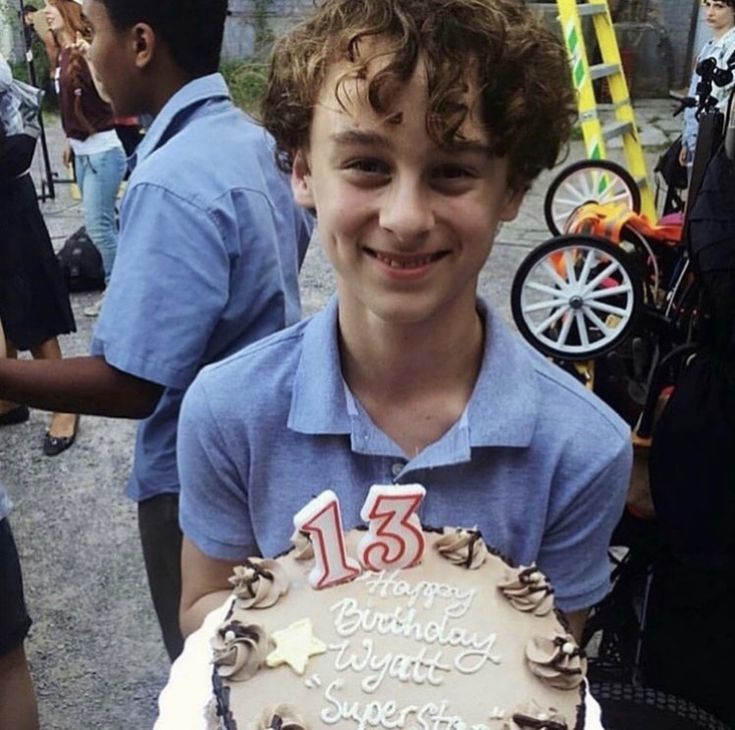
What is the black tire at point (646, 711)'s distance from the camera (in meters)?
2.07

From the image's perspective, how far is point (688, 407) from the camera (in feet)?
6.72

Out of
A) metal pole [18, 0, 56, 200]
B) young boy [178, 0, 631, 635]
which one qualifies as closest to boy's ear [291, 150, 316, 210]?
young boy [178, 0, 631, 635]

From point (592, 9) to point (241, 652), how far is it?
468 centimetres

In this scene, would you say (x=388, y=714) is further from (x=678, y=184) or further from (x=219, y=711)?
(x=678, y=184)

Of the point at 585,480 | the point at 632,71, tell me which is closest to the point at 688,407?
the point at 585,480

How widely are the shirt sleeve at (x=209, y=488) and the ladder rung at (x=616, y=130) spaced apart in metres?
4.02

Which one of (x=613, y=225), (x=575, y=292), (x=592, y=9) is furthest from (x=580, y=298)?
(x=592, y=9)

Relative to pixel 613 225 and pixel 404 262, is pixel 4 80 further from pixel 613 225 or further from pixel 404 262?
pixel 404 262

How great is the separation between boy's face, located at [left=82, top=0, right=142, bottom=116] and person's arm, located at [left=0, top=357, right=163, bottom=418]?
20.7 inches

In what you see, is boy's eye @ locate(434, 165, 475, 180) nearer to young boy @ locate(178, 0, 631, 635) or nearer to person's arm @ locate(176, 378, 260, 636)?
young boy @ locate(178, 0, 631, 635)

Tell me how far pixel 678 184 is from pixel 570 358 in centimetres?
184

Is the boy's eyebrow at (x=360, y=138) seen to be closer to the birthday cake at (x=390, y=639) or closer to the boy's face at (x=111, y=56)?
the birthday cake at (x=390, y=639)

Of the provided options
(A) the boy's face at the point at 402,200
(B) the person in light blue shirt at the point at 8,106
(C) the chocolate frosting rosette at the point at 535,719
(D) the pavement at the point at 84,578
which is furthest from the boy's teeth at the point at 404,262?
(B) the person in light blue shirt at the point at 8,106

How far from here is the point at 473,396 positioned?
4.14 ft
